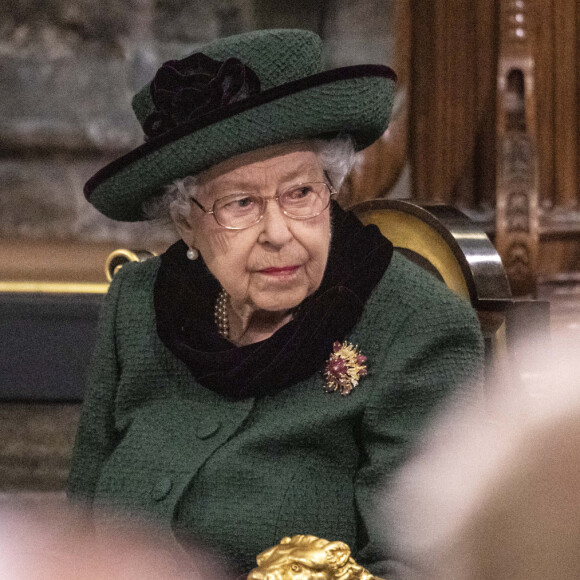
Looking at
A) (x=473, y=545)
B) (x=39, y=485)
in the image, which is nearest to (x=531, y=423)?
(x=473, y=545)

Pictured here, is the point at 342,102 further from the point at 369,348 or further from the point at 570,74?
the point at 570,74

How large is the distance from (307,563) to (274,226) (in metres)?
0.64

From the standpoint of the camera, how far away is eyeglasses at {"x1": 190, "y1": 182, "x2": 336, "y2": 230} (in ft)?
4.60

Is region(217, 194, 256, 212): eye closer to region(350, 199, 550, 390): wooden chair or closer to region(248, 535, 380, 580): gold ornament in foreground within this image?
region(350, 199, 550, 390): wooden chair

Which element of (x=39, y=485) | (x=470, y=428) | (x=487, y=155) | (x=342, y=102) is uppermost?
(x=342, y=102)

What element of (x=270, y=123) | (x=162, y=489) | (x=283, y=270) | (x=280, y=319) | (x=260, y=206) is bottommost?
(x=162, y=489)

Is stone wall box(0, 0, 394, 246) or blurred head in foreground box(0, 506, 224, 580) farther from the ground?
stone wall box(0, 0, 394, 246)

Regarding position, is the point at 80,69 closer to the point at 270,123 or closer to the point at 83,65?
the point at 83,65

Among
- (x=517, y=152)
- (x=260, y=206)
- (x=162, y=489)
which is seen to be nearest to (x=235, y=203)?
(x=260, y=206)

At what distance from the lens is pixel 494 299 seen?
1.55 meters

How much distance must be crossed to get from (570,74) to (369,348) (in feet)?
6.28

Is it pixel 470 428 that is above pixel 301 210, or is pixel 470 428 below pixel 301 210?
below

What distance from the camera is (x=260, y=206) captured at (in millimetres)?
1413

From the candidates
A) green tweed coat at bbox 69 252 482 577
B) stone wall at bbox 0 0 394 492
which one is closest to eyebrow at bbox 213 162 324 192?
green tweed coat at bbox 69 252 482 577
